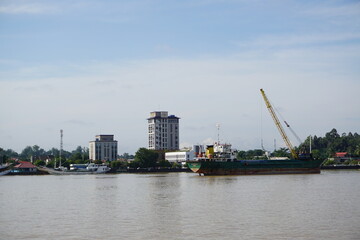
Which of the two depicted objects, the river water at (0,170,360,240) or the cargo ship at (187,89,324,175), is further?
the cargo ship at (187,89,324,175)

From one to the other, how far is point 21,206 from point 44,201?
5.59 meters

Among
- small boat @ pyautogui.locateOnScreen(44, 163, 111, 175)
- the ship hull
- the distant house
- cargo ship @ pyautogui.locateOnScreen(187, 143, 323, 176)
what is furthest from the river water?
the distant house

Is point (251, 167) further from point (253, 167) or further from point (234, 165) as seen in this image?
point (234, 165)

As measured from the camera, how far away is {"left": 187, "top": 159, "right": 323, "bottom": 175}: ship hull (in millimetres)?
126500

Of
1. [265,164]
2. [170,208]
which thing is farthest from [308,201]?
[265,164]

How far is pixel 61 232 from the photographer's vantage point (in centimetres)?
3794

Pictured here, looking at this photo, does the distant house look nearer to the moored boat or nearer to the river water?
the moored boat

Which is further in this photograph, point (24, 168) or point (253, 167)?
point (24, 168)

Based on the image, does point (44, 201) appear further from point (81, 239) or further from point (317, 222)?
point (317, 222)

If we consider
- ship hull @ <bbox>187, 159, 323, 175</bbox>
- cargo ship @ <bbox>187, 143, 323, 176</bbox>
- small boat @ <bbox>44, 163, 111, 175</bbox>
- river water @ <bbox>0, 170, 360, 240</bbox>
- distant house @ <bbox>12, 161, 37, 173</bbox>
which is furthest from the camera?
small boat @ <bbox>44, 163, 111, 175</bbox>

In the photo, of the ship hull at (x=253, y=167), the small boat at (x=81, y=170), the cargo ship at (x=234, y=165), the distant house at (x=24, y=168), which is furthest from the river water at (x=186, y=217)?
the distant house at (x=24, y=168)

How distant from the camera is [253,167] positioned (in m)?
131

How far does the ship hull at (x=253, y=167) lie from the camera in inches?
4980

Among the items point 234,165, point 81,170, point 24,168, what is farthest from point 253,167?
point 24,168
